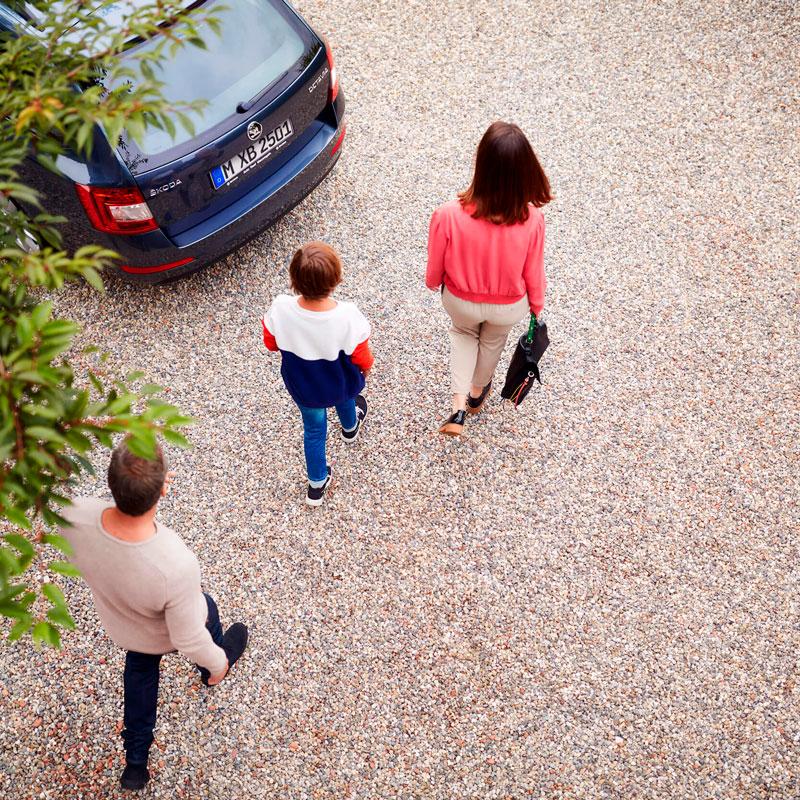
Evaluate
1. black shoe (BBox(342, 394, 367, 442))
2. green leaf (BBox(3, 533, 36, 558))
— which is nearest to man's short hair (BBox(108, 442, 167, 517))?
green leaf (BBox(3, 533, 36, 558))

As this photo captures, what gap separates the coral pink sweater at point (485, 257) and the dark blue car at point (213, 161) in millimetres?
1549

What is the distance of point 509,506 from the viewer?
12.6 ft

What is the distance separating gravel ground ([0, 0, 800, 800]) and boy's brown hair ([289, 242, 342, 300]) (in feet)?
4.52

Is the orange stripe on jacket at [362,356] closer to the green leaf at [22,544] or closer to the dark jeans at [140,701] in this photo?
the dark jeans at [140,701]

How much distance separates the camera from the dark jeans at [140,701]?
107 inches

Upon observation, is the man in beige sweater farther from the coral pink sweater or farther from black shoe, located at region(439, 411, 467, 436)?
black shoe, located at region(439, 411, 467, 436)

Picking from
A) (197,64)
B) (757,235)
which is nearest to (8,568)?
(197,64)

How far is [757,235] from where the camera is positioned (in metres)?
5.04

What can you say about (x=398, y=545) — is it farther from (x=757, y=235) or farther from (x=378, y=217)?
(x=757, y=235)

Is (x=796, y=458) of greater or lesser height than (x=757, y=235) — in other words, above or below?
below

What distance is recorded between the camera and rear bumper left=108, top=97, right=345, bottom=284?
13.5 ft

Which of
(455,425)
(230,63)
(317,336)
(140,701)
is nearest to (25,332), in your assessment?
(317,336)

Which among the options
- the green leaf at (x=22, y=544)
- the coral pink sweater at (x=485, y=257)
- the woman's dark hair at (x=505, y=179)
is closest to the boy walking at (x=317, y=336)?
the coral pink sweater at (x=485, y=257)

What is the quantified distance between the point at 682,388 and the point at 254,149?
9.89 ft
